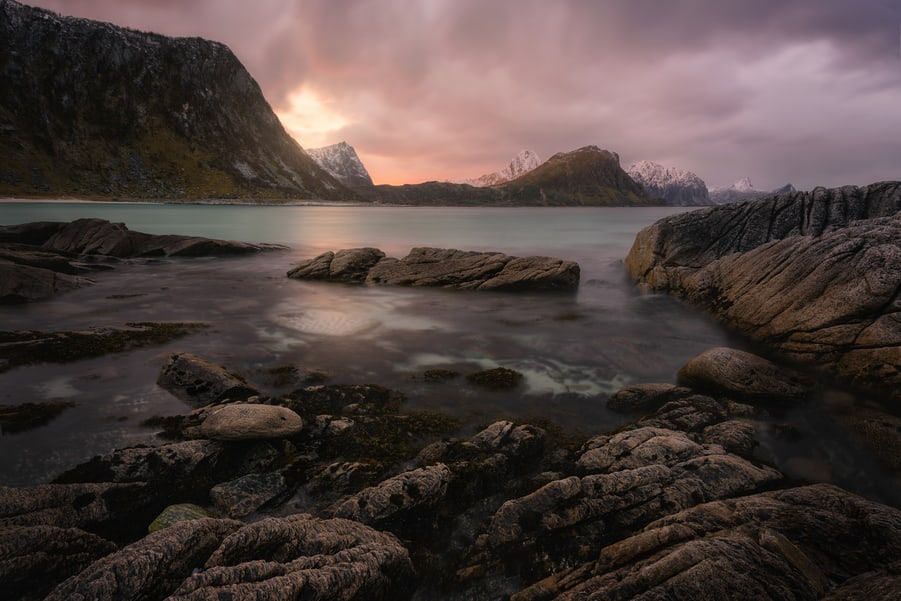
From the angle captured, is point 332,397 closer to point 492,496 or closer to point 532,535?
point 492,496

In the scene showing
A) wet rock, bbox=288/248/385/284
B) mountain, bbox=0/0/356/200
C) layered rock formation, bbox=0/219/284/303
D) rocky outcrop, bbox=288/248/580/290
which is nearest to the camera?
layered rock formation, bbox=0/219/284/303

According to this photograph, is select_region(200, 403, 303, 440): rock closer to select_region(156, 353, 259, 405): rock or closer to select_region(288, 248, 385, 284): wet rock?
select_region(156, 353, 259, 405): rock

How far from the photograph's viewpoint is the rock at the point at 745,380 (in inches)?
474

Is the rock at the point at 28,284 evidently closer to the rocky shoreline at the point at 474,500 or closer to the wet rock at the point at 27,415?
the rocky shoreline at the point at 474,500

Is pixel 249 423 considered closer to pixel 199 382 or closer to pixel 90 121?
pixel 199 382

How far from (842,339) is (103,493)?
20.8 meters

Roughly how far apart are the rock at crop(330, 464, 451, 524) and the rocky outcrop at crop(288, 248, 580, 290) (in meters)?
20.8

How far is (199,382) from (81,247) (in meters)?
37.3

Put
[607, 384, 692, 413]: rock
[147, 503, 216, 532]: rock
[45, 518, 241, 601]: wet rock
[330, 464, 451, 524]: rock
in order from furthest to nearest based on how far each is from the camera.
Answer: [607, 384, 692, 413]: rock
[330, 464, 451, 524]: rock
[147, 503, 216, 532]: rock
[45, 518, 241, 601]: wet rock

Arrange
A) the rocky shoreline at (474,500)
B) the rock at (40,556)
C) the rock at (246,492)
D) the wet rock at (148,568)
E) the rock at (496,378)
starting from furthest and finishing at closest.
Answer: the rock at (496,378), the rock at (246,492), the rock at (40,556), the rocky shoreline at (474,500), the wet rock at (148,568)

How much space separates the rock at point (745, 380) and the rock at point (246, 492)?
12.4 m

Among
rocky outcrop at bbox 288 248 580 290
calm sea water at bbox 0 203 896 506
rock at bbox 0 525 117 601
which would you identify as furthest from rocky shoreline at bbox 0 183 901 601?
rocky outcrop at bbox 288 248 580 290

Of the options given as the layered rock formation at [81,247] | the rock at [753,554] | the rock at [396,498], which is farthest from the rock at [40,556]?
the layered rock formation at [81,247]

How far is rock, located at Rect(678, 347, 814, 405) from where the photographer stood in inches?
474
